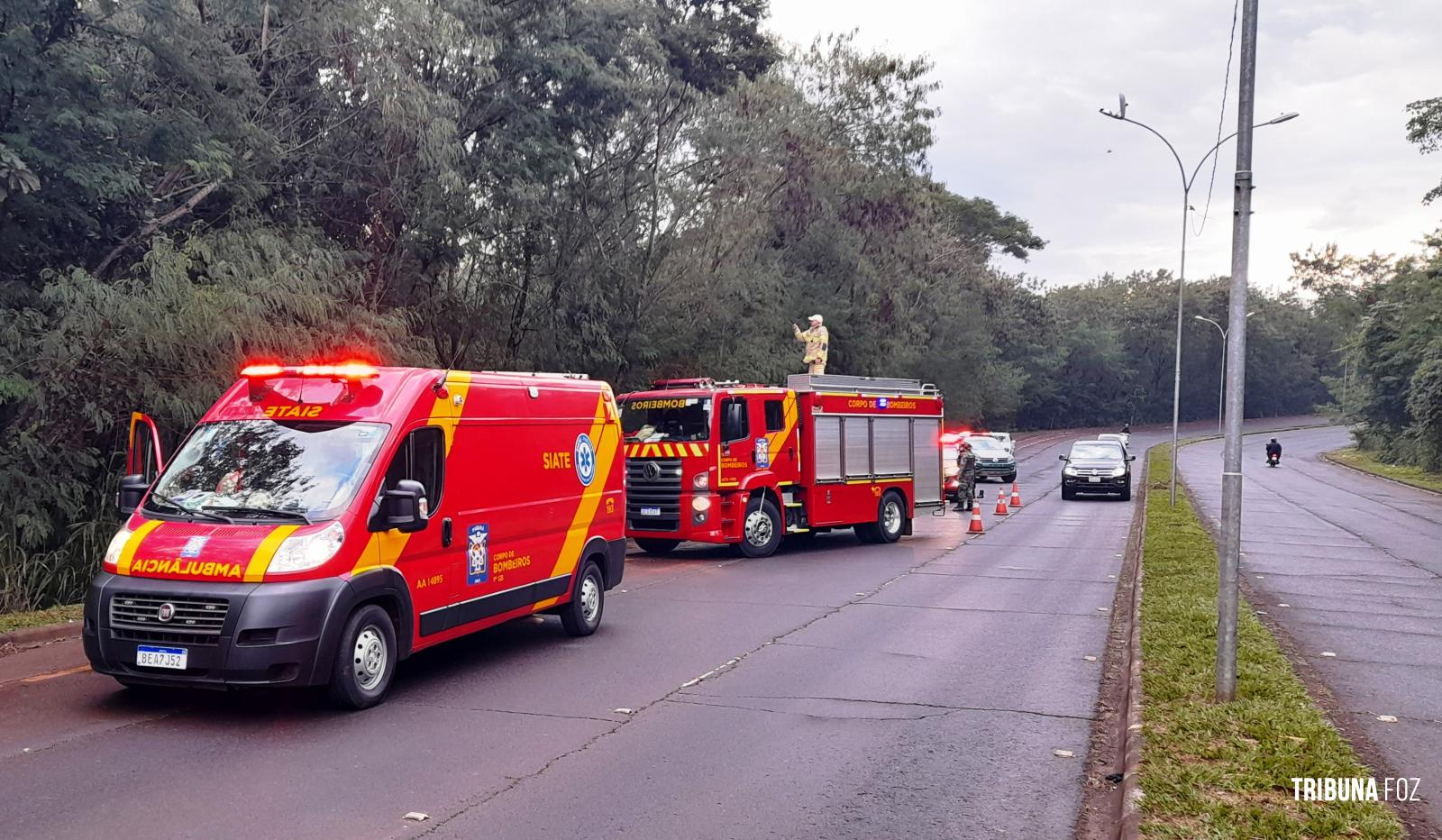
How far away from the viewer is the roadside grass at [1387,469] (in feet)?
156

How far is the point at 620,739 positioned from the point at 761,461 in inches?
420

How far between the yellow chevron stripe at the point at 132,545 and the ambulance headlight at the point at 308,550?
1.02 meters

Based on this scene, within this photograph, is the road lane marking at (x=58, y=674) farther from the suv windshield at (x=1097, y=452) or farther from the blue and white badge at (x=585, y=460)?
the suv windshield at (x=1097, y=452)

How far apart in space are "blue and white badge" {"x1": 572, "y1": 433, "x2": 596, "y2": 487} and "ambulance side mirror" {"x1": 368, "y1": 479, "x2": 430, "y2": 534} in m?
2.88

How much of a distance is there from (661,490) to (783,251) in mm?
16510

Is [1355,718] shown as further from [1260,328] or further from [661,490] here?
[1260,328]

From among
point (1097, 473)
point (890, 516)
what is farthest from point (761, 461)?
point (1097, 473)

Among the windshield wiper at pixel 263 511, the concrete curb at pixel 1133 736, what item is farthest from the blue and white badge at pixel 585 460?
the concrete curb at pixel 1133 736

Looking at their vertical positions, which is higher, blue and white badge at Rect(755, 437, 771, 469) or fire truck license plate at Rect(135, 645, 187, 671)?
blue and white badge at Rect(755, 437, 771, 469)

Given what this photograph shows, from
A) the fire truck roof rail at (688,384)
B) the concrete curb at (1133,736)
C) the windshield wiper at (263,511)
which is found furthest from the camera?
the fire truck roof rail at (688,384)

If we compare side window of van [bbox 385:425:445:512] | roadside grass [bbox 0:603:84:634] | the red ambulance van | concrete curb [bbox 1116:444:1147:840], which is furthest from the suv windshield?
roadside grass [bbox 0:603:84:634]

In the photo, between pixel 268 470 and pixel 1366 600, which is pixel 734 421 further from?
pixel 268 470

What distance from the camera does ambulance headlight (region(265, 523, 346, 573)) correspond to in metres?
7.29

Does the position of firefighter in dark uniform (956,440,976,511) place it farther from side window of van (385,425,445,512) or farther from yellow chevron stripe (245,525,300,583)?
yellow chevron stripe (245,525,300,583)
